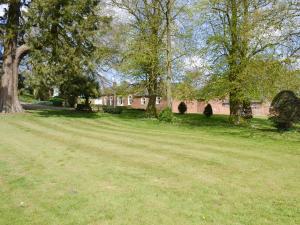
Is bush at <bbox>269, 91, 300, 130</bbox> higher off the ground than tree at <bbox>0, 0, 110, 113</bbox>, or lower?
lower

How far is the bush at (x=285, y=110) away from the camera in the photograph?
2228 cm

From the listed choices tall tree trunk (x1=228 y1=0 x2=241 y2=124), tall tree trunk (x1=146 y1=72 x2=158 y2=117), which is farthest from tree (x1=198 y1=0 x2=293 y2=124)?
tall tree trunk (x1=146 y1=72 x2=158 y2=117)

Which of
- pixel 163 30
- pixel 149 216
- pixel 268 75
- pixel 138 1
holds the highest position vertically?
pixel 138 1

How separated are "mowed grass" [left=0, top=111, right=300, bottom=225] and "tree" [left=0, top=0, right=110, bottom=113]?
47.4 ft

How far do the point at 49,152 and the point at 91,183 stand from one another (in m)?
4.85

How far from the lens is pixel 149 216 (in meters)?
6.71

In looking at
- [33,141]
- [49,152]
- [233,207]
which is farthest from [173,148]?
[233,207]

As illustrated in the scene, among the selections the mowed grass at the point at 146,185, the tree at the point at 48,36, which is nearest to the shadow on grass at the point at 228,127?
the tree at the point at 48,36

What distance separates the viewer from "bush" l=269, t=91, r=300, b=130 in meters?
22.3

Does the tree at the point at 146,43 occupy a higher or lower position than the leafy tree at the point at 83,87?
higher

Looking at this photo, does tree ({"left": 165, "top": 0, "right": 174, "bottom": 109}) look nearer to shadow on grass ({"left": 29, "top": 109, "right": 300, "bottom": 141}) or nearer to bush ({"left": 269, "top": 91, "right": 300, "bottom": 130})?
shadow on grass ({"left": 29, "top": 109, "right": 300, "bottom": 141})

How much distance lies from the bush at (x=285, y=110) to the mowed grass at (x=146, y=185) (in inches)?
314

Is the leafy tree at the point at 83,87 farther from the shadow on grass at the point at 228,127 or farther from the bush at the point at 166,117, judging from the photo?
the bush at the point at 166,117

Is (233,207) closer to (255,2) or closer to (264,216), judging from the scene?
(264,216)
